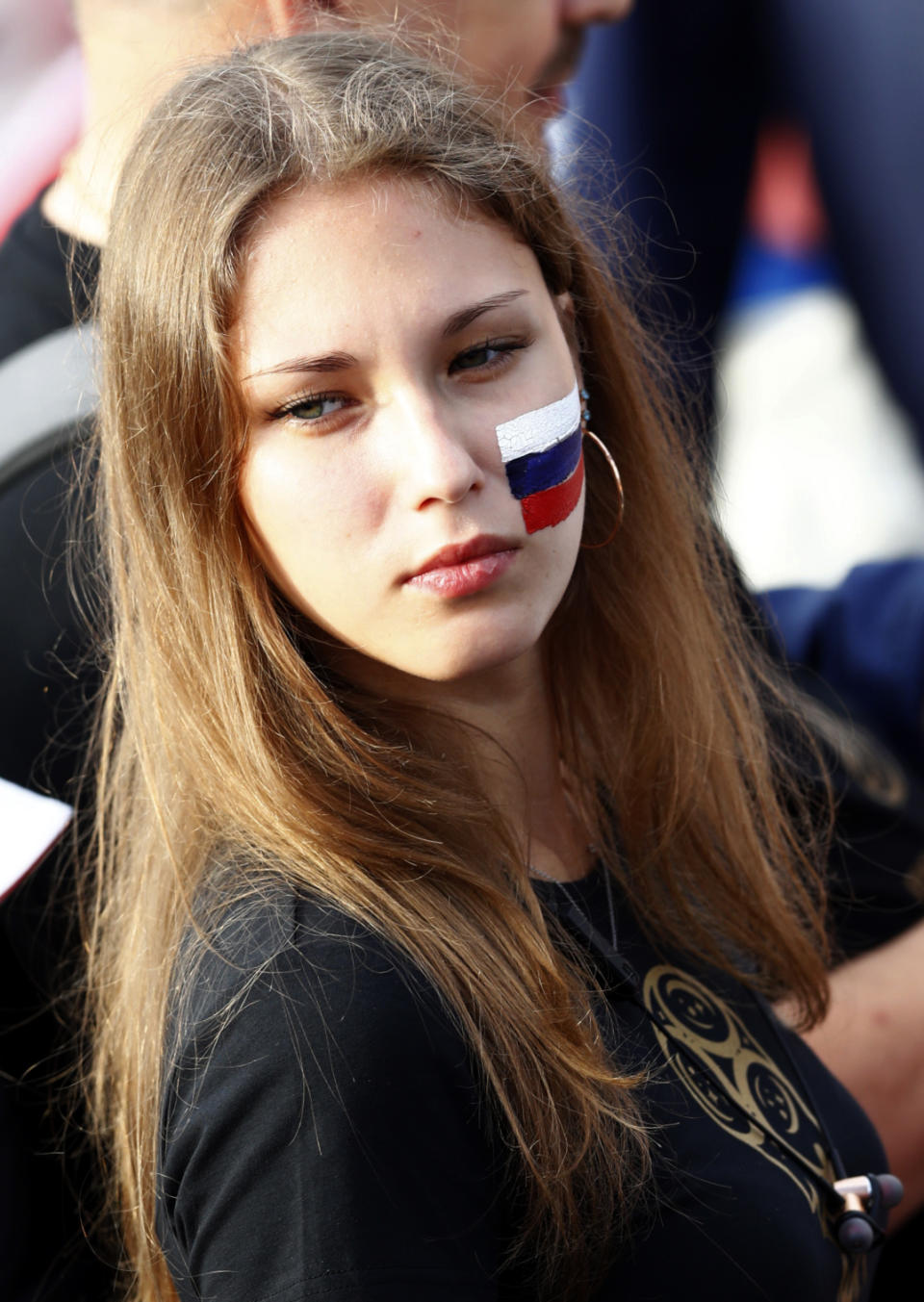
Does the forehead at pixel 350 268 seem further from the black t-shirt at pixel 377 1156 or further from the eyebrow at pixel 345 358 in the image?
the black t-shirt at pixel 377 1156

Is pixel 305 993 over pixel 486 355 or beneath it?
beneath

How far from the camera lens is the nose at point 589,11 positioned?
153cm

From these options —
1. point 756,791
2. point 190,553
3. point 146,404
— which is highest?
point 146,404

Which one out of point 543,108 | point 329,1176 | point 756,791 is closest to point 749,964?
point 756,791

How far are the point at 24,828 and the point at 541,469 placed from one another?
48cm

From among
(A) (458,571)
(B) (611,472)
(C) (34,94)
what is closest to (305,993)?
(A) (458,571)

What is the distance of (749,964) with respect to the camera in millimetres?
1125

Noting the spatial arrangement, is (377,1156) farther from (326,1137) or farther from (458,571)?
(458,571)

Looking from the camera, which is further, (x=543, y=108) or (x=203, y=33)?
(x=543, y=108)

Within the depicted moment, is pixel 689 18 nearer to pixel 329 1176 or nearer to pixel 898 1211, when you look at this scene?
pixel 898 1211

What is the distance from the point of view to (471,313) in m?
0.85

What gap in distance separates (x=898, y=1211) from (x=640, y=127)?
2038 mm

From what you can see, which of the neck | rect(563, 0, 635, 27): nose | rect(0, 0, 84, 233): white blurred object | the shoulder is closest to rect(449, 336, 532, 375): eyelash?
the neck

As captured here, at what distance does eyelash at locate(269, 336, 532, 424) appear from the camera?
33.2 inches
